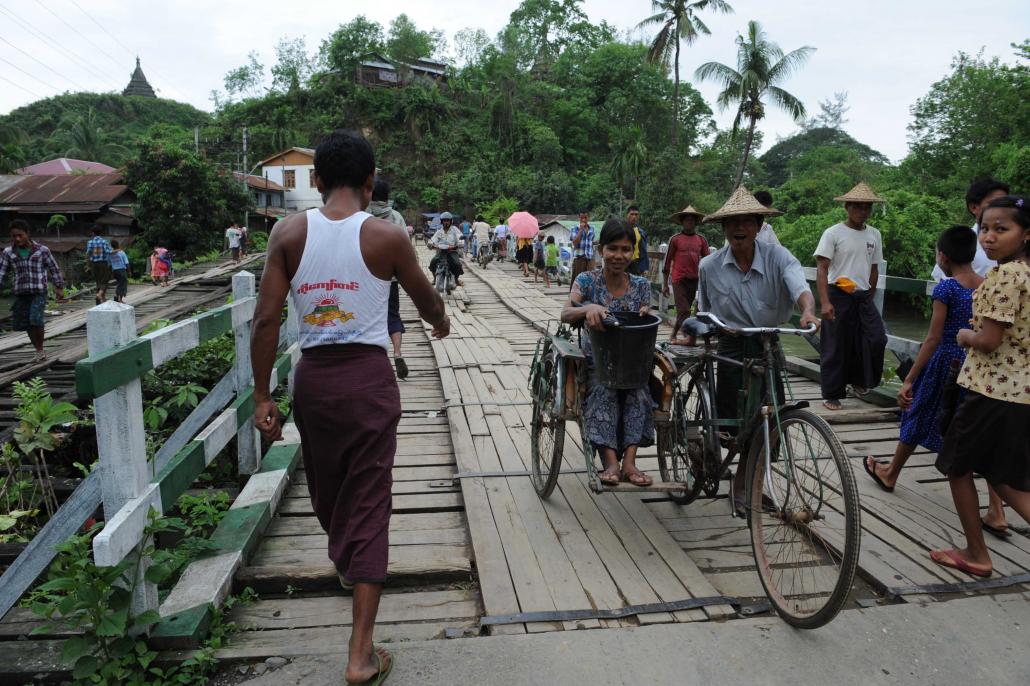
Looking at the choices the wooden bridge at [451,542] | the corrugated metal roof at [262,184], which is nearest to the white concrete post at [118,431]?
the wooden bridge at [451,542]

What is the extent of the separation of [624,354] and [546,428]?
0.89 m

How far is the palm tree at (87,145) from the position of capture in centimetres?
5172

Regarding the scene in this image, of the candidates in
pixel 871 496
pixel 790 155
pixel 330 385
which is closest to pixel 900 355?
pixel 871 496

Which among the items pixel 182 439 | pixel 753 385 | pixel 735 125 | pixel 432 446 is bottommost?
pixel 432 446

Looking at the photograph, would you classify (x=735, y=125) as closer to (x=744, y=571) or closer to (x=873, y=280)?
(x=873, y=280)

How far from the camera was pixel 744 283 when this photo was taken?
3.66m

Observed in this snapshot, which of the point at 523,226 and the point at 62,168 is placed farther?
the point at 62,168

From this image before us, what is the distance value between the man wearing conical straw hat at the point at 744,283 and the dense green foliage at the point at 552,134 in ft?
62.3

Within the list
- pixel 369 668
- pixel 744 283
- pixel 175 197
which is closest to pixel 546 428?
pixel 744 283

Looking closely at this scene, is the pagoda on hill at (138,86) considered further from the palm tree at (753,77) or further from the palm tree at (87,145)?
the palm tree at (753,77)

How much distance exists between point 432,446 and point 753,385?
245 centimetres

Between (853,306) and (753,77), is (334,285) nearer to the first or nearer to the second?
(853,306)

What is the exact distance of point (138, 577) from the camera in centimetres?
244

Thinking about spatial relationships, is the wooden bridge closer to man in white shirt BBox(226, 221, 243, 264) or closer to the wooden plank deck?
the wooden plank deck
